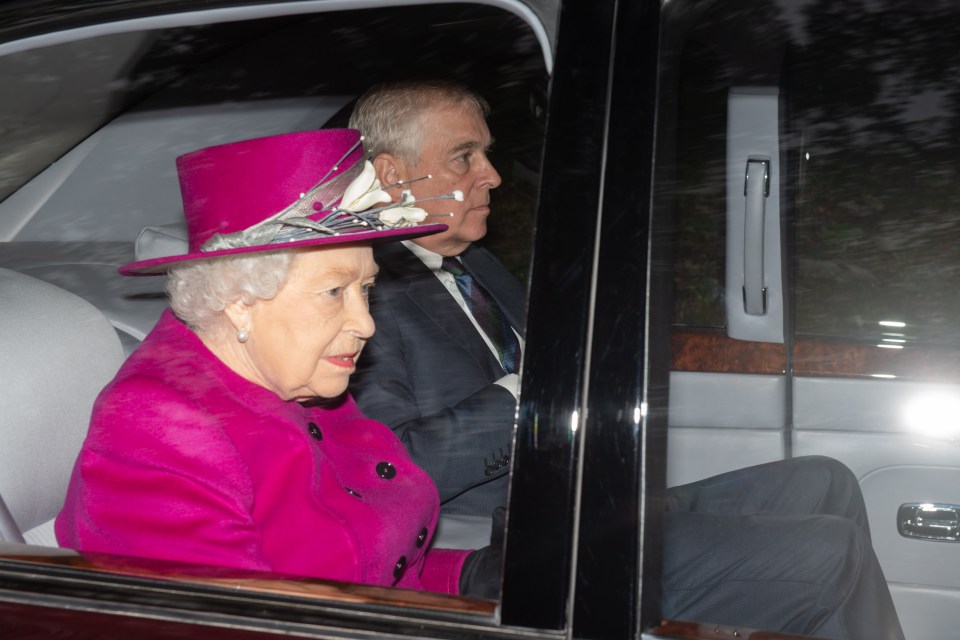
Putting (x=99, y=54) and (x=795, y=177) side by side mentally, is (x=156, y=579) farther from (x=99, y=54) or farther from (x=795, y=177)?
(x=795, y=177)

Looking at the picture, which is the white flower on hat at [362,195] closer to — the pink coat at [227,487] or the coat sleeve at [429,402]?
the coat sleeve at [429,402]

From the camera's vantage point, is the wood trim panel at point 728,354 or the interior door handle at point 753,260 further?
the interior door handle at point 753,260

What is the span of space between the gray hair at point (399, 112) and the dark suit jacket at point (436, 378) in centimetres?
19

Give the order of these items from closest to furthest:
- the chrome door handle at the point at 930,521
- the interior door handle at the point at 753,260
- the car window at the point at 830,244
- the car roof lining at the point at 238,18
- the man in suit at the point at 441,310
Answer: the car roof lining at the point at 238,18 → the car window at the point at 830,244 → the man in suit at the point at 441,310 → the chrome door handle at the point at 930,521 → the interior door handle at the point at 753,260

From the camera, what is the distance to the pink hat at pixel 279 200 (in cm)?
138

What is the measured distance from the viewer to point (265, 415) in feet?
4.68

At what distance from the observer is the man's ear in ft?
5.25

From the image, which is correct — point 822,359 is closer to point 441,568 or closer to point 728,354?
point 728,354

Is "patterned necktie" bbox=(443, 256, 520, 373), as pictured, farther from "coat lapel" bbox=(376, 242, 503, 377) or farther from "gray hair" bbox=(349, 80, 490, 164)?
"gray hair" bbox=(349, 80, 490, 164)

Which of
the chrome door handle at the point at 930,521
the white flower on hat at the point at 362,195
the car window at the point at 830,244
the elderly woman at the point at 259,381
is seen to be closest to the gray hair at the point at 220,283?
the elderly woman at the point at 259,381

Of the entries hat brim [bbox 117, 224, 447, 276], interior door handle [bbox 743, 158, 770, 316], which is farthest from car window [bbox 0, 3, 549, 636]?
interior door handle [bbox 743, 158, 770, 316]

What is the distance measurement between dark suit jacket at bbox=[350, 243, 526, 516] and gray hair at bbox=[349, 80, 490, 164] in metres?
0.19

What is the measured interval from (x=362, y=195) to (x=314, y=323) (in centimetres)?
19

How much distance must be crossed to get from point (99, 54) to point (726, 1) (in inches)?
35.2
